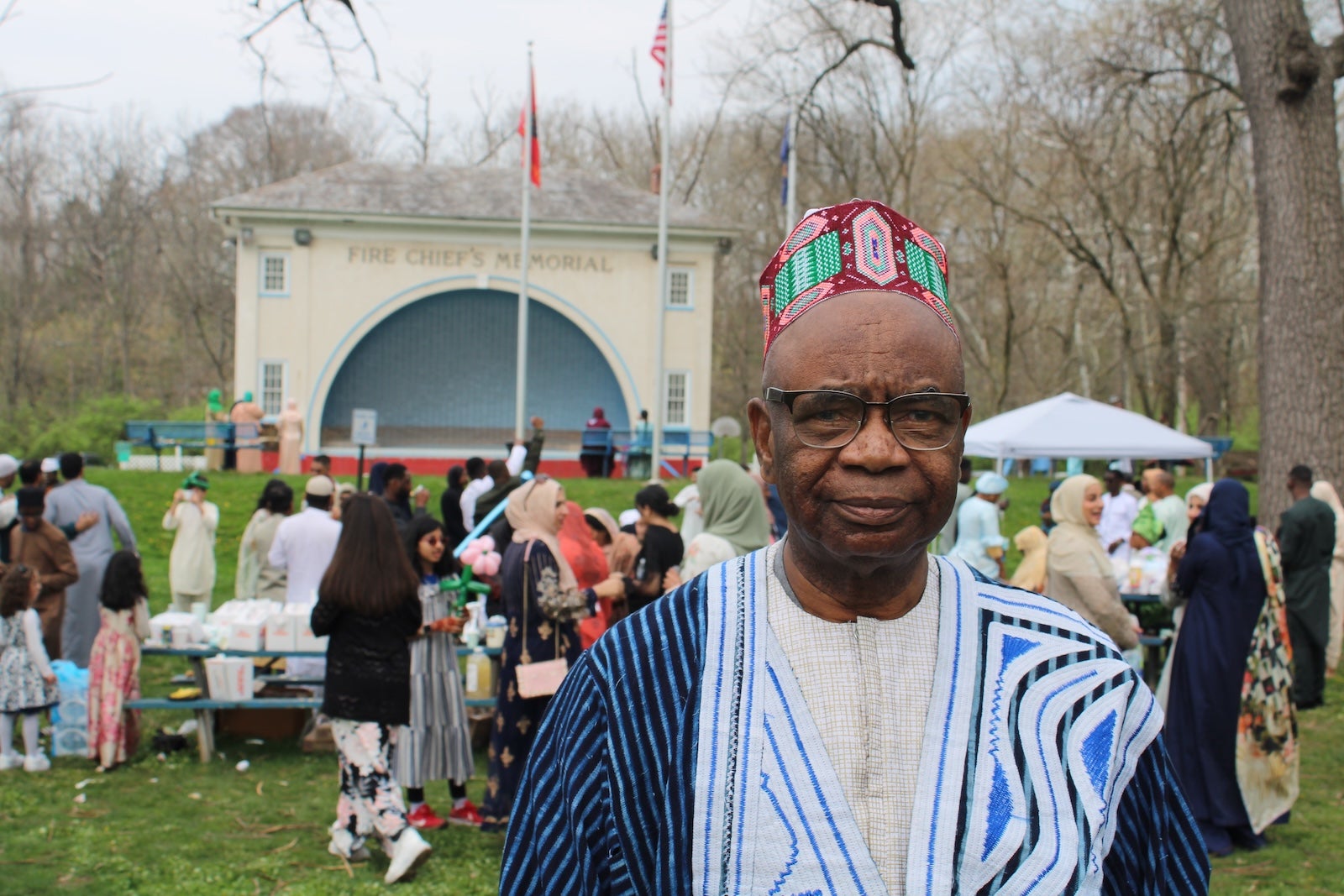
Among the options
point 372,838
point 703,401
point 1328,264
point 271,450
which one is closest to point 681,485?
point 703,401

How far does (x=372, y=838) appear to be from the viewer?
259 inches

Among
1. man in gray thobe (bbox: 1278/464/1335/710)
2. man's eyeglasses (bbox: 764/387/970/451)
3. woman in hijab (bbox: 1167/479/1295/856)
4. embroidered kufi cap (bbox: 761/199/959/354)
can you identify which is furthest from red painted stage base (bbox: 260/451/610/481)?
man's eyeglasses (bbox: 764/387/970/451)

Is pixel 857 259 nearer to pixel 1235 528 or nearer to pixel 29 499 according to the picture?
pixel 1235 528

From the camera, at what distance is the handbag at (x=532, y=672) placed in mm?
6312

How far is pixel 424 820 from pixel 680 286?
66.5 feet

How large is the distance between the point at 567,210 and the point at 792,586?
988 inches

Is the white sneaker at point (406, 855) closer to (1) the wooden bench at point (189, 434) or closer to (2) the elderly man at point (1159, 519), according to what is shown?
(2) the elderly man at point (1159, 519)

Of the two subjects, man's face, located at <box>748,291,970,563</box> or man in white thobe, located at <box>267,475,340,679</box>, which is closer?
man's face, located at <box>748,291,970,563</box>

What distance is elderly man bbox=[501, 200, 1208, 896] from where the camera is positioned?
66.8 inches

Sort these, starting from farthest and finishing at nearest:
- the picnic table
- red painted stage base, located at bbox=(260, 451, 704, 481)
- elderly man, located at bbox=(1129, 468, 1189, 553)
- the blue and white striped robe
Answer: red painted stage base, located at bbox=(260, 451, 704, 481) → elderly man, located at bbox=(1129, 468, 1189, 553) → the picnic table → the blue and white striped robe

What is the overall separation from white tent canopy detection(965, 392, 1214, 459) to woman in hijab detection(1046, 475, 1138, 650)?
21.9 feet

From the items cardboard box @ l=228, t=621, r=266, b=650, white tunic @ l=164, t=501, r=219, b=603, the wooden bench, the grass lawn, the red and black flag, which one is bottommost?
the grass lawn

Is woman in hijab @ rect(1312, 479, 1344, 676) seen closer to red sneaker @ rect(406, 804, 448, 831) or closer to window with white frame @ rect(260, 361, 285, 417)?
red sneaker @ rect(406, 804, 448, 831)

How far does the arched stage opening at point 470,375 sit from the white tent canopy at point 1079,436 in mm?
14348
